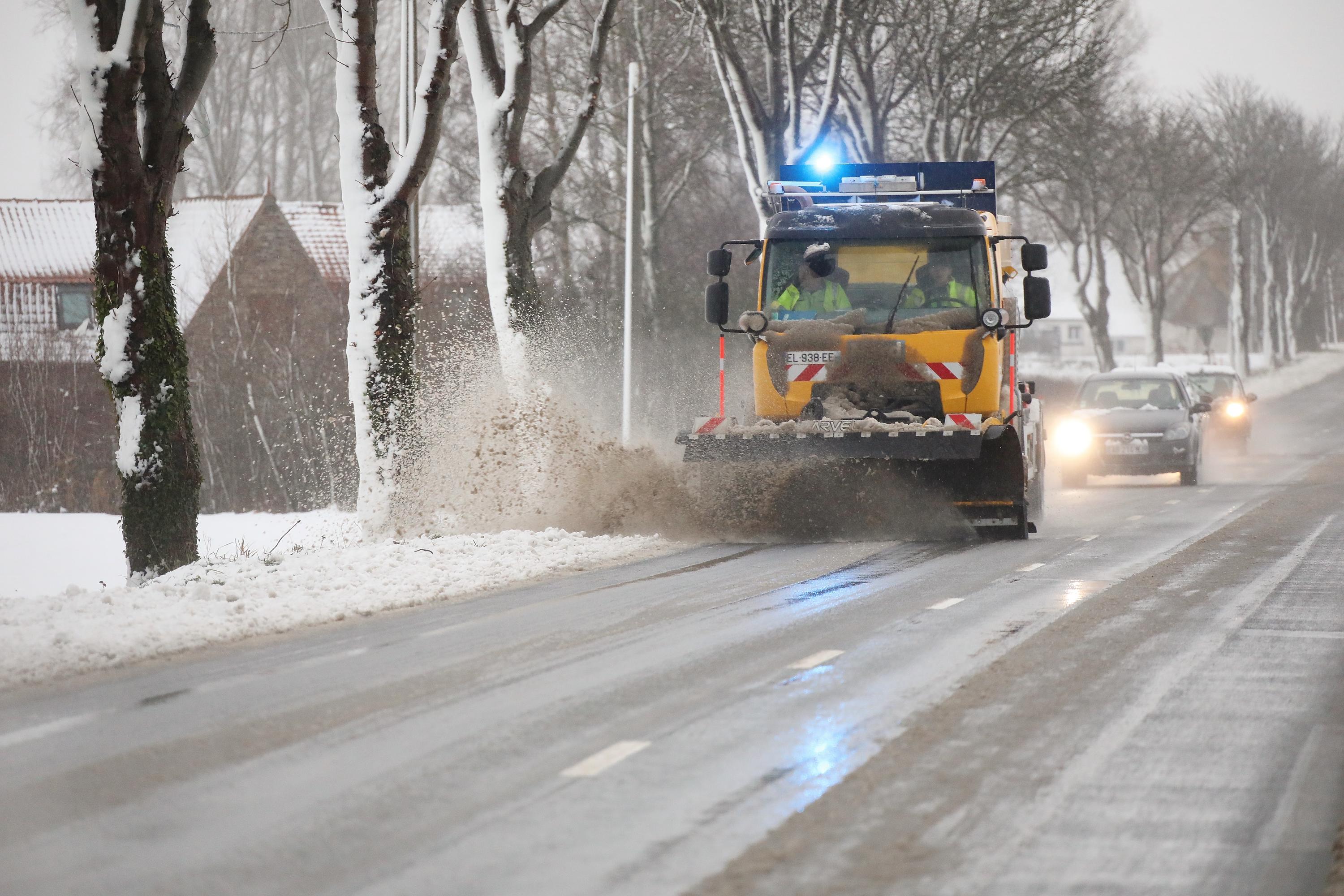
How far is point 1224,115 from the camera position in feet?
215

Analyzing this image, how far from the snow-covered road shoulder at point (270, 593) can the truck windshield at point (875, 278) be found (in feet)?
8.68

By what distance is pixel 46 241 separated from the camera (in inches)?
1815

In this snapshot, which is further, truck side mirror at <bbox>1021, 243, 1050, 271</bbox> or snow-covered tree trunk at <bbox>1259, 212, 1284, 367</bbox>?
snow-covered tree trunk at <bbox>1259, 212, 1284, 367</bbox>

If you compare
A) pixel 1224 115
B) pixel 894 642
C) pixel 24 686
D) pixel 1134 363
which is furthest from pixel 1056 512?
pixel 1134 363

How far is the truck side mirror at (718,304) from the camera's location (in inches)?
565

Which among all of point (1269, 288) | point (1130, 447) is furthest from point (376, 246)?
point (1269, 288)

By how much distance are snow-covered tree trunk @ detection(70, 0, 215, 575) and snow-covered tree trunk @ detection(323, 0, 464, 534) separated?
2118 millimetres

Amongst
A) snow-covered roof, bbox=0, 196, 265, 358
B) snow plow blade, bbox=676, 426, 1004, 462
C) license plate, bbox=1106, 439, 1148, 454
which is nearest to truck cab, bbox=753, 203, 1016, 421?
snow plow blade, bbox=676, 426, 1004, 462

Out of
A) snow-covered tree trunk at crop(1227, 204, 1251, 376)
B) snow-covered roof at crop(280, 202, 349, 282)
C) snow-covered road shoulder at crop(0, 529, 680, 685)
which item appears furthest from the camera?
snow-covered tree trunk at crop(1227, 204, 1251, 376)

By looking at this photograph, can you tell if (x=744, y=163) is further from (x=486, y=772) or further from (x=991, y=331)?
(x=486, y=772)

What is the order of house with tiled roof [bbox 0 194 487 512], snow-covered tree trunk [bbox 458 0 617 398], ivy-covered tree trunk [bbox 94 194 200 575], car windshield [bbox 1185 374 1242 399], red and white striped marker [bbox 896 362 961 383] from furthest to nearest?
A: house with tiled roof [bbox 0 194 487 512] → car windshield [bbox 1185 374 1242 399] → snow-covered tree trunk [bbox 458 0 617 398] → red and white striped marker [bbox 896 362 961 383] → ivy-covered tree trunk [bbox 94 194 200 575]

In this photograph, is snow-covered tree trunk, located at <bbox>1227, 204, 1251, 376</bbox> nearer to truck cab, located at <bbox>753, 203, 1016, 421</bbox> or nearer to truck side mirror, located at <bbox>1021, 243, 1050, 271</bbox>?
truck side mirror, located at <bbox>1021, 243, 1050, 271</bbox>

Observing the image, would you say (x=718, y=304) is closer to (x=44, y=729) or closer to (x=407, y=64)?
(x=407, y=64)

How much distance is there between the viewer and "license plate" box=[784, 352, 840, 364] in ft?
45.7
